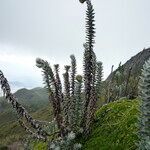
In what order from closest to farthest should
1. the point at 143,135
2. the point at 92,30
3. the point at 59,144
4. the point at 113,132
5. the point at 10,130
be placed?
the point at 143,135 → the point at 92,30 → the point at 59,144 → the point at 113,132 → the point at 10,130

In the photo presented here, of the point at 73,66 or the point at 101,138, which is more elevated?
the point at 73,66

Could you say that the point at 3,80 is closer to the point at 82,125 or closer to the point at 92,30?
the point at 92,30

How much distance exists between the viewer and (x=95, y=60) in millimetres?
8352

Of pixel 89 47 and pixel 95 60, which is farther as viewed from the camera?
pixel 95 60

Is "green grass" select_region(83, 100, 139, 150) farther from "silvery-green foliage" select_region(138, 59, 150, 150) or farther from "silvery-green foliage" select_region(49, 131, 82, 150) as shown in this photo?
"silvery-green foliage" select_region(138, 59, 150, 150)

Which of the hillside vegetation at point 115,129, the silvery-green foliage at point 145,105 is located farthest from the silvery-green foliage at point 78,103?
the silvery-green foliage at point 145,105

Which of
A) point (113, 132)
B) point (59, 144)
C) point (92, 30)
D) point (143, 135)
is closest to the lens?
point (143, 135)

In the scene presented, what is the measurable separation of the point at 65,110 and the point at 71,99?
26cm

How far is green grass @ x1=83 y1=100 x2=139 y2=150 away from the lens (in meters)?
7.61

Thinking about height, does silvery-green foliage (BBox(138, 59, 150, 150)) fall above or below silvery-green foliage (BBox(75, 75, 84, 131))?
below

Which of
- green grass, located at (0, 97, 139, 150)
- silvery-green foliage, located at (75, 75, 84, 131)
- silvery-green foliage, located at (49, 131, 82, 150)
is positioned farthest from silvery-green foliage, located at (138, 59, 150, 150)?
silvery-green foliage, located at (75, 75, 84, 131)

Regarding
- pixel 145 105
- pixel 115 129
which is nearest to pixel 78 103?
pixel 115 129

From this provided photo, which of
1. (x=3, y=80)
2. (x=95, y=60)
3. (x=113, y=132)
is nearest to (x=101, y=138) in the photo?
(x=113, y=132)

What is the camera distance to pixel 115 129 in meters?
8.23
